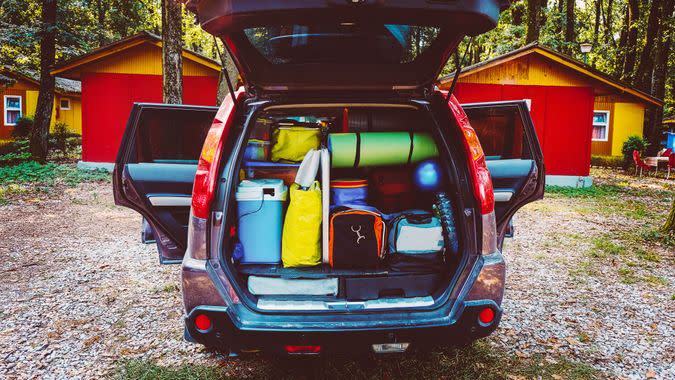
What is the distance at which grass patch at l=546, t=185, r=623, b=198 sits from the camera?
44.0 ft

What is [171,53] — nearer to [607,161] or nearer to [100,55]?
[100,55]

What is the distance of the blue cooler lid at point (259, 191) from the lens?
3070 millimetres

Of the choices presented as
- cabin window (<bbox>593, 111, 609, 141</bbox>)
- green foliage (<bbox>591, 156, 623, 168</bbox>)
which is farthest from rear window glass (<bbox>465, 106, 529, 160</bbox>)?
cabin window (<bbox>593, 111, 609, 141</bbox>)

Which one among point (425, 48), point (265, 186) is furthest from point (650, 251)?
point (265, 186)

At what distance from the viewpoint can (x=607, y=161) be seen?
2384 cm

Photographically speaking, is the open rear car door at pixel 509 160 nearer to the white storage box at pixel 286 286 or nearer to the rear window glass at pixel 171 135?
the white storage box at pixel 286 286

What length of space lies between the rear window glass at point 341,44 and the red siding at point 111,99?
14643 millimetres

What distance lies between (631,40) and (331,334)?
27656 mm

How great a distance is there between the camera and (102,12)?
96.4 ft

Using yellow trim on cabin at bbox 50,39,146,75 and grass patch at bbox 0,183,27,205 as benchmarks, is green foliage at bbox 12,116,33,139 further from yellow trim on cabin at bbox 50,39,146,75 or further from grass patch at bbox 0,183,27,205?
grass patch at bbox 0,183,27,205

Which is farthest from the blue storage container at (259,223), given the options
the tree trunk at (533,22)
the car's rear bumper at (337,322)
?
the tree trunk at (533,22)

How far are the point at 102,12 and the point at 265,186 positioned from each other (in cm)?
3132

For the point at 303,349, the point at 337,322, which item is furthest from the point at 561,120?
the point at 303,349

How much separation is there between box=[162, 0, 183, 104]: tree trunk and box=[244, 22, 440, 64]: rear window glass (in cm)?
750
